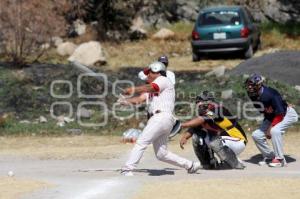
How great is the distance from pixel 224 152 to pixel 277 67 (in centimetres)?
856

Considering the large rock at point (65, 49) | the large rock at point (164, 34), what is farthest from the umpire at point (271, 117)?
the large rock at point (164, 34)

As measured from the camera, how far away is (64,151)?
14305mm

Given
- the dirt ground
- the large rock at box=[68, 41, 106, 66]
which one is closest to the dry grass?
the large rock at box=[68, 41, 106, 66]

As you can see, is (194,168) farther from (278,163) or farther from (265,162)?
(265,162)

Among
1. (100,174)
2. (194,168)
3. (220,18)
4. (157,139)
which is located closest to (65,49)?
(220,18)

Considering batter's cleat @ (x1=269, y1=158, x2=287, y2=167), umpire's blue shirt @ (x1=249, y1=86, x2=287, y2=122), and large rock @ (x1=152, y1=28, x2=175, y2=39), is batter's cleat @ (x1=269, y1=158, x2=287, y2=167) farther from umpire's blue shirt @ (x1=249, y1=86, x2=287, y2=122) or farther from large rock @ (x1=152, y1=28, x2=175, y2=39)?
large rock @ (x1=152, y1=28, x2=175, y2=39)

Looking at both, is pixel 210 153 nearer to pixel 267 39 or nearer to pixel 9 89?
pixel 9 89

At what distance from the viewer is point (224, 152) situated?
11875 millimetres

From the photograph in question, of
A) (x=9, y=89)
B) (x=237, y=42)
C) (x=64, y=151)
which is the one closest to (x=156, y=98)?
(x=64, y=151)

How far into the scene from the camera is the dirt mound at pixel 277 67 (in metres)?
19.6

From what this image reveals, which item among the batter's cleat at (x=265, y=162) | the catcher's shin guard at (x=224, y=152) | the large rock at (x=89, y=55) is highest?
the large rock at (x=89, y=55)

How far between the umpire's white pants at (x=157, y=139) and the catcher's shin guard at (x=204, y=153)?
28.5 inches

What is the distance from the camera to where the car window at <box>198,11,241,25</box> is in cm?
2567

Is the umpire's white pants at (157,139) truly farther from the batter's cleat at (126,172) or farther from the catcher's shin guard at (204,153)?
the catcher's shin guard at (204,153)
